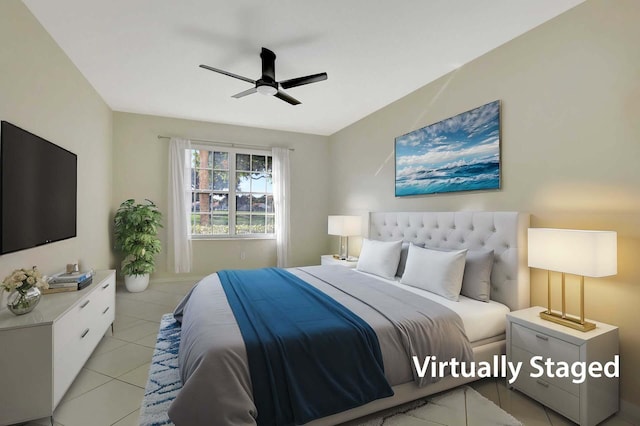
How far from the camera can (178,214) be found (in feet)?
15.6

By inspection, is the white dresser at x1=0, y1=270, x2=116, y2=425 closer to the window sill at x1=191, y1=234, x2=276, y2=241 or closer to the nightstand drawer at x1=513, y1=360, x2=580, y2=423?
the nightstand drawer at x1=513, y1=360, x2=580, y2=423

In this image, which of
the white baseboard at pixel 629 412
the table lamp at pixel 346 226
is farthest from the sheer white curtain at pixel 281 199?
the white baseboard at pixel 629 412

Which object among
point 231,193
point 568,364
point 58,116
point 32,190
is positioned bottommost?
point 568,364

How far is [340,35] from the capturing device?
8.29 feet

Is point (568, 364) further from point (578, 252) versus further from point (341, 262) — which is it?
point (341, 262)

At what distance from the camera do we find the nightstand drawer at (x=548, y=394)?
69.9 inches

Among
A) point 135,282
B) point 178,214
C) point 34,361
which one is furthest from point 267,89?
point 135,282

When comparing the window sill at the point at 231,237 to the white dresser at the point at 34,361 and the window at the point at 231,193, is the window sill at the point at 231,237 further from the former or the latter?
the white dresser at the point at 34,361

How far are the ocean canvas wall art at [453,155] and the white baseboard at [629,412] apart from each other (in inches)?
65.6

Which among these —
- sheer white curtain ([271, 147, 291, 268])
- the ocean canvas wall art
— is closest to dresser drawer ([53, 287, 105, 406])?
sheer white curtain ([271, 147, 291, 268])

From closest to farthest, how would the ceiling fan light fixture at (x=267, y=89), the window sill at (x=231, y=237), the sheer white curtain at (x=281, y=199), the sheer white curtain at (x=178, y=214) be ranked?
the ceiling fan light fixture at (x=267, y=89), the sheer white curtain at (x=178, y=214), the window sill at (x=231, y=237), the sheer white curtain at (x=281, y=199)

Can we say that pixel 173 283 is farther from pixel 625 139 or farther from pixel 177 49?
pixel 625 139

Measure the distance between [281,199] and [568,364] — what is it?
4.34 m

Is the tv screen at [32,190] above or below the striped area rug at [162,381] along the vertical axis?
above
